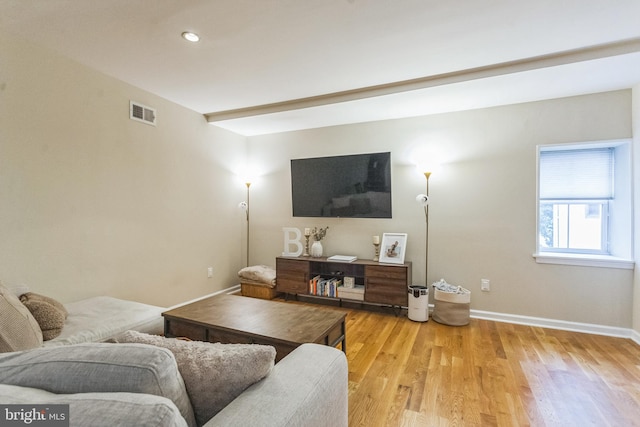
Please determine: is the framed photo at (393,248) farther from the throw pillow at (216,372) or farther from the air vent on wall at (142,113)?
the air vent on wall at (142,113)

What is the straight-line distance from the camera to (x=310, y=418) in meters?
0.87

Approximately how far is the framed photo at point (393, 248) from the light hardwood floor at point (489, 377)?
31.4 inches

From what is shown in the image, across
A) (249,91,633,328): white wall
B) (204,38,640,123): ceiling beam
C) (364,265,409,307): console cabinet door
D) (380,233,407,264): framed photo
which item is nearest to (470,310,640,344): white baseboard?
(249,91,633,328): white wall

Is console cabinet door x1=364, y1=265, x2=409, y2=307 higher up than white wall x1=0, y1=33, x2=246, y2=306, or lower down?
lower down

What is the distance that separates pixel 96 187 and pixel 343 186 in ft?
8.77

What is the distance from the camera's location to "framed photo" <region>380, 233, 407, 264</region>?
356cm

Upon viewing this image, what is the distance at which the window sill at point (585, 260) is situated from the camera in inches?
111

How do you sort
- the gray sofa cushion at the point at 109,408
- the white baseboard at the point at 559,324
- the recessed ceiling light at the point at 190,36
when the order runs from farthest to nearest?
the white baseboard at the point at 559,324 → the recessed ceiling light at the point at 190,36 → the gray sofa cushion at the point at 109,408

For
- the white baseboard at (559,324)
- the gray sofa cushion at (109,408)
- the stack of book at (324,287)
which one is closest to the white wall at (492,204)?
the white baseboard at (559,324)

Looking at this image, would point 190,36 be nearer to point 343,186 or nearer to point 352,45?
point 352,45

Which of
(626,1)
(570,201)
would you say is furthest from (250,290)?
(626,1)

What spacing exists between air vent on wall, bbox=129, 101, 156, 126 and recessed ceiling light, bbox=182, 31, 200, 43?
1.26 meters

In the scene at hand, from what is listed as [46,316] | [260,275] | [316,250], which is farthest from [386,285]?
[46,316]

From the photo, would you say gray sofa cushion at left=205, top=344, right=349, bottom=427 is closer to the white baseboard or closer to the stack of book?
the stack of book
